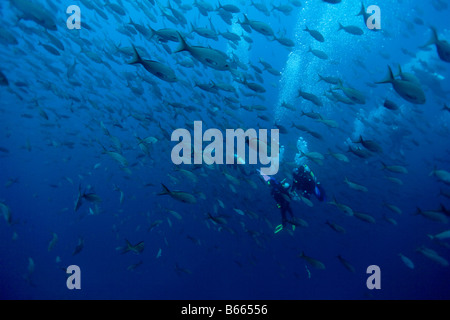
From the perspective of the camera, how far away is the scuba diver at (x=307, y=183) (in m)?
6.80

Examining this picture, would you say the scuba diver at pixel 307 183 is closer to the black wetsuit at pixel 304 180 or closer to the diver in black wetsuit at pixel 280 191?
the black wetsuit at pixel 304 180

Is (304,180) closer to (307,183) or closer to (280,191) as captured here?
(307,183)

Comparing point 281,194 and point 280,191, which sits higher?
point 280,191

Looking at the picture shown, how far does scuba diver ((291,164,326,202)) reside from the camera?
6.80 meters

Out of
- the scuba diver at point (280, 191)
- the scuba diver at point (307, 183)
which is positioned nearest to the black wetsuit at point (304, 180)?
the scuba diver at point (307, 183)

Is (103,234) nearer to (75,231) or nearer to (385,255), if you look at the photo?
(75,231)

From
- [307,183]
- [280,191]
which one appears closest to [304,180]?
[307,183]

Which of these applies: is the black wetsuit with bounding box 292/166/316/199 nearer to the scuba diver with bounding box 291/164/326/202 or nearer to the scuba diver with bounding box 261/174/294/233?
the scuba diver with bounding box 291/164/326/202

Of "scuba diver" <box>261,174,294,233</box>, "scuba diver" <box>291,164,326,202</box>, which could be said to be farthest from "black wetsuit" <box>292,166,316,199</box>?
"scuba diver" <box>261,174,294,233</box>

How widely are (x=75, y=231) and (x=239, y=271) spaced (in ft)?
71.0

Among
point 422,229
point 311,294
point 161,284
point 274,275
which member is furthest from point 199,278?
point 422,229

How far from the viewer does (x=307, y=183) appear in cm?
698

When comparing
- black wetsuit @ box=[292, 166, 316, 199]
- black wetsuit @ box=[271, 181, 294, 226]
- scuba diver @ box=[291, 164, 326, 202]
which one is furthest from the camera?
black wetsuit @ box=[271, 181, 294, 226]
